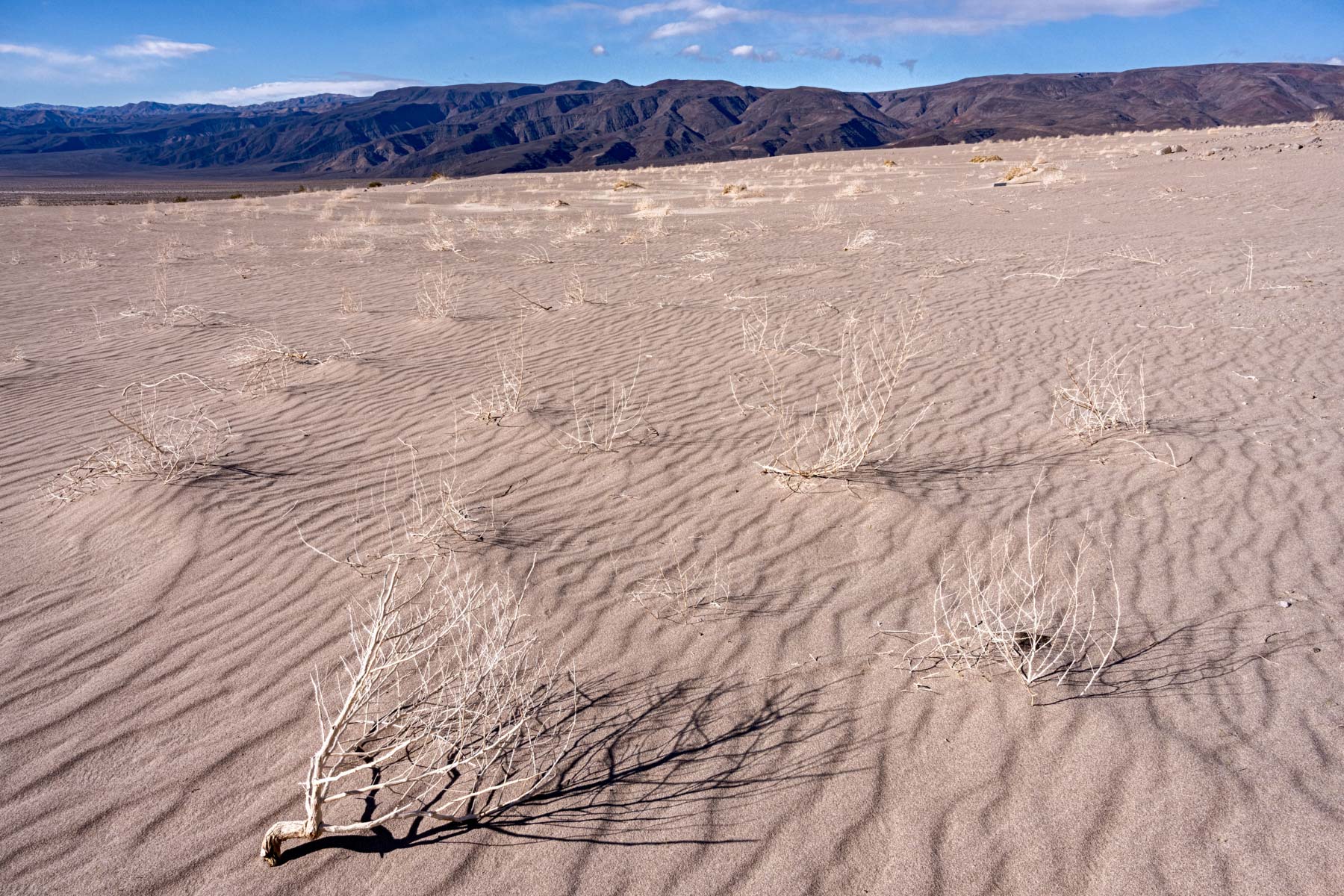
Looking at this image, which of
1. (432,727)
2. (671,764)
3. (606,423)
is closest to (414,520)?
(432,727)

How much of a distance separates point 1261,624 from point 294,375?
20.0ft

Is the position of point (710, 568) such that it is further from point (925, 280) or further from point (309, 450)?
point (925, 280)

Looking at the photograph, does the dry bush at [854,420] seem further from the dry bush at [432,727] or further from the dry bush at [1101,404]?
the dry bush at [432,727]

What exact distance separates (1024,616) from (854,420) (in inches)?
59.0

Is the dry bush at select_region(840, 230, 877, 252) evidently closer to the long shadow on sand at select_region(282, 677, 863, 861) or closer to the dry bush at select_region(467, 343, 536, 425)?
the dry bush at select_region(467, 343, 536, 425)

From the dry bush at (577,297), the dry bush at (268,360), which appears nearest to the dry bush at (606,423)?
the dry bush at (268,360)

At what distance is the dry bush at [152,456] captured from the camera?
392 cm

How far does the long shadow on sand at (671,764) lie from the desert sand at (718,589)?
0.01 metres

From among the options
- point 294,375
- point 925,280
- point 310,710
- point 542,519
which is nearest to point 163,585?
point 310,710

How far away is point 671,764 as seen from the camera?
90.6 inches

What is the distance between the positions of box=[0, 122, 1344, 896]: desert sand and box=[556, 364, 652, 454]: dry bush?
5 centimetres

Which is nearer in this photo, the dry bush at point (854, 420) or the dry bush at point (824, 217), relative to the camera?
the dry bush at point (854, 420)

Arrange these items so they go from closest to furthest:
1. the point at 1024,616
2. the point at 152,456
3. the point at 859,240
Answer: the point at 1024,616 < the point at 152,456 < the point at 859,240

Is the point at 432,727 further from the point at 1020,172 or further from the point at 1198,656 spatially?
the point at 1020,172
